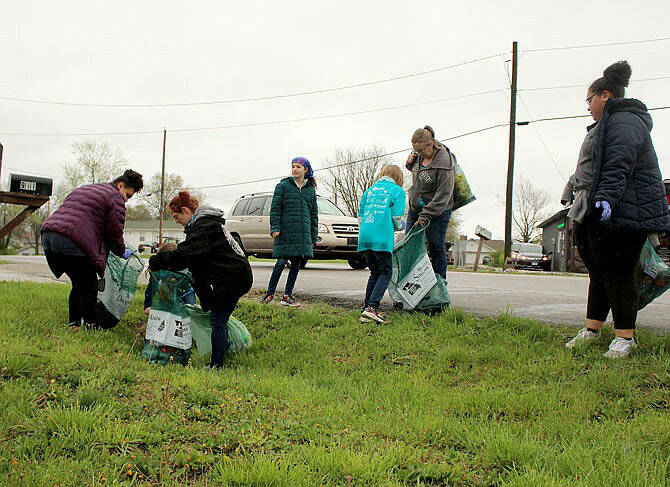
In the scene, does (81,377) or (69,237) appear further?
(69,237)

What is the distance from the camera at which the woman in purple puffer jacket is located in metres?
4.84

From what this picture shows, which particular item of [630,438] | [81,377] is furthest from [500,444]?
[81,377]

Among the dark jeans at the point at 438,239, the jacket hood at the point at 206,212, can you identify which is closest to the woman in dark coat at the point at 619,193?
the dark jeans at the point at 438,239

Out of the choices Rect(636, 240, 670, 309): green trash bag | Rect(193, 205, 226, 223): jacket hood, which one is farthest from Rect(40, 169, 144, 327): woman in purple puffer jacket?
Rect(636, 240, 670, 309): green trash bag

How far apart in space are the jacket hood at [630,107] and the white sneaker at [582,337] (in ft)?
5.16

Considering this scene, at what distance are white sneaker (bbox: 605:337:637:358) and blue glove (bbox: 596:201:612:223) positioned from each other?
93 cm

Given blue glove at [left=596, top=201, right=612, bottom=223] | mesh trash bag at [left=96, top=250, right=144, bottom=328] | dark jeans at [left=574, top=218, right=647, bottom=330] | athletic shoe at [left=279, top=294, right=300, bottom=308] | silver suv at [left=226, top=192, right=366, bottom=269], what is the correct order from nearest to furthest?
blue glove at [left=596, top=201, right=612, bottom=223], dark jeans at [left=574, top=218, right=647, bottom=330], mesh trash bag at [left=96, top=250, right=144, bottom=328], athletic shoe at [left=279, top=294, right=300, bottom=308], silver suv at [left=226, top=192, right=366, bottom=269]

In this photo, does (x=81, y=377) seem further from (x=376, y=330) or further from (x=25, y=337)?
(x=376, y=330)

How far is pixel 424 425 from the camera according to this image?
3.01 metres

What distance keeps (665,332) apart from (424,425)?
277 cm

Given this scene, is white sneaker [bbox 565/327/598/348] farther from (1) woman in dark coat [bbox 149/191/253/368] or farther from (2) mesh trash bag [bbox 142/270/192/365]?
(2) mesh trash bag [bbox 142/270/192/365]

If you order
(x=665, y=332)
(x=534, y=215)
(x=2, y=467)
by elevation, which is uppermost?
(x=534, y=215)

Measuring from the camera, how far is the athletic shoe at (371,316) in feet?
17.8

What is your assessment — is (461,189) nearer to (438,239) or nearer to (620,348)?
(438,239)
